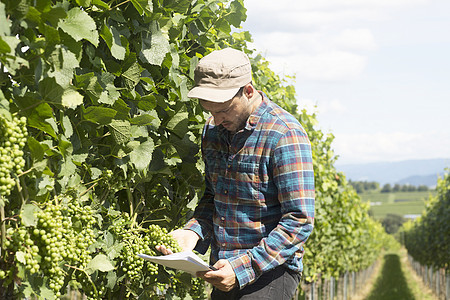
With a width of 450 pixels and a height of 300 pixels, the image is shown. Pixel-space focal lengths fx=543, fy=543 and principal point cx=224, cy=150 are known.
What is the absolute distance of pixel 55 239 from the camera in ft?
6.82

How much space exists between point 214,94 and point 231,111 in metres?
0.17

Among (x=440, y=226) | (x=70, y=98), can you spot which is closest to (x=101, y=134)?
(x=70, y=98)

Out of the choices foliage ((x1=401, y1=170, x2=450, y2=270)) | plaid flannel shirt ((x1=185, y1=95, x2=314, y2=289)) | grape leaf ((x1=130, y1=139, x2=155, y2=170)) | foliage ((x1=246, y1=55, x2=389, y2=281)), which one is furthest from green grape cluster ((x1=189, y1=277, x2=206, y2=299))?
foliage ((x1=401, y1=170, x2=450, y2=270))

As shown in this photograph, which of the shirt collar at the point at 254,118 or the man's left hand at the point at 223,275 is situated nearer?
the man's left hand at the point at 223,275

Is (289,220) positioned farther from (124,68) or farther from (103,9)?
(103,9)

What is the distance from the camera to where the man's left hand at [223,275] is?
2.66 meters

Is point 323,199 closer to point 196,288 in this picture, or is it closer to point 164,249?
point 196,288

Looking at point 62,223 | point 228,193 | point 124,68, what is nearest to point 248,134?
point 228,193

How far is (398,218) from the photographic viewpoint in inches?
5034

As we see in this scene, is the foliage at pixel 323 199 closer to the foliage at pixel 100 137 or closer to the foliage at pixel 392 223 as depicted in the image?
the foliage at pixel 100 137

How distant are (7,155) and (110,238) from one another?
3.44 feet

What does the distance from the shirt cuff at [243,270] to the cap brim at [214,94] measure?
2.59ft

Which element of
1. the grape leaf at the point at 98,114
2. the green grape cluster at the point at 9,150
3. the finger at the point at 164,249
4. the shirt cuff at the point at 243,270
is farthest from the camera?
the finger at the point at 164,249

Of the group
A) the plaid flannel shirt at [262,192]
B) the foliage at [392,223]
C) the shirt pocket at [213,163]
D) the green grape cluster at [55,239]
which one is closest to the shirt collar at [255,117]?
the plaid flannel shirt at [262,192]
